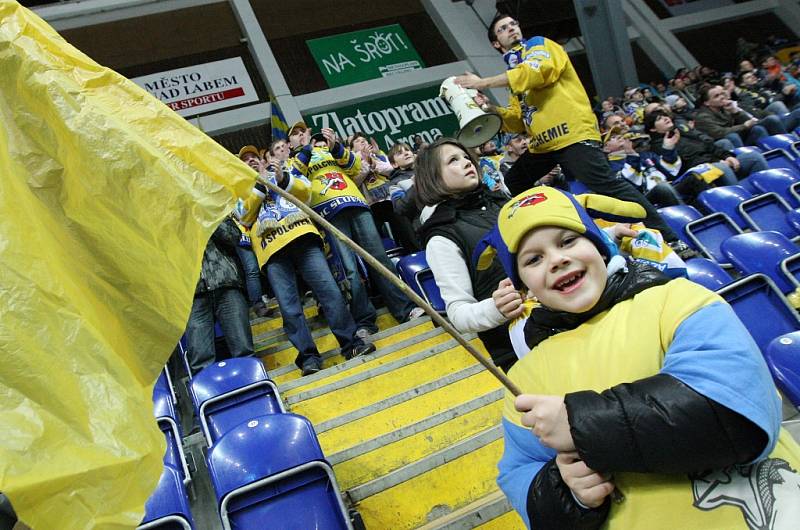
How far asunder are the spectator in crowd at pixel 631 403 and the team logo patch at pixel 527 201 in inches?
0.7

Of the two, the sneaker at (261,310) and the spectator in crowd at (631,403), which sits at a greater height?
the sneaker at (261,310)

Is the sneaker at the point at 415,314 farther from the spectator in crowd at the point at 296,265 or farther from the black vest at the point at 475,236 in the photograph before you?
the black vest at the point at 475,236

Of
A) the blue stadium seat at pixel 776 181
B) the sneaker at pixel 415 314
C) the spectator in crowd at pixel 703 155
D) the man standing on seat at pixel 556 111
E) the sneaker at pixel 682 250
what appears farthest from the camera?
the spectator in crowd at pixel 703 155

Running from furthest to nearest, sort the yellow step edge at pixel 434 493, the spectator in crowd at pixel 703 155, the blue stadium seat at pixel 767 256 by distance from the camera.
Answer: the spectator in crowd at pixel 703 155 → the blue stadium seat at pixel 767 256 → the yellow step edge at pixel 434 493

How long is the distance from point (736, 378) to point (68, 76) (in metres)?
1.29

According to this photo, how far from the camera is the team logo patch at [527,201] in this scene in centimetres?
123

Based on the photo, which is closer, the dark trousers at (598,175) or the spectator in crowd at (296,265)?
the dark trousers at (598,175)

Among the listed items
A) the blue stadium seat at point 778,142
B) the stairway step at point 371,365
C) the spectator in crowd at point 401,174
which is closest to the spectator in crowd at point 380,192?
the spectator in crowd at point 401,174

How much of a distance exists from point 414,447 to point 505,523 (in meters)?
0.60

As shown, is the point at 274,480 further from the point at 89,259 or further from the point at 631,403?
the point at 631,403

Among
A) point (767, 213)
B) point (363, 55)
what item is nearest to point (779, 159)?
point (767, 213)

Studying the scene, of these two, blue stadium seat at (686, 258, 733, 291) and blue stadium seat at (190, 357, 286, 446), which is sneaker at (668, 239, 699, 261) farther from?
blue stadium seat at (190, 357, 286, 446)

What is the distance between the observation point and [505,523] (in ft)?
6.84

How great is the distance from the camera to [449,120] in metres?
9.83
